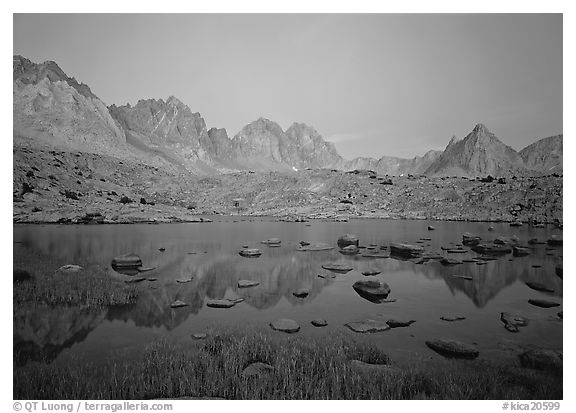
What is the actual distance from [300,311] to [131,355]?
16.6ft

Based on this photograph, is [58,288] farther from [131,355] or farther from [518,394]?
[518,394]

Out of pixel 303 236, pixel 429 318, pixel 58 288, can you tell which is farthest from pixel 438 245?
pixel 58 288

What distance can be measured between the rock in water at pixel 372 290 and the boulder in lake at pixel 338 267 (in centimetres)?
323

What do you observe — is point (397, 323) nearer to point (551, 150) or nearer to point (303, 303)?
point (303, 303)

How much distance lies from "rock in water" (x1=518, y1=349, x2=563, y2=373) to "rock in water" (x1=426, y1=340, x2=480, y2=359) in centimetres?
92

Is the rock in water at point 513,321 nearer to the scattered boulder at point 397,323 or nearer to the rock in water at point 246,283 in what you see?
the scattered boulder at point 397,323

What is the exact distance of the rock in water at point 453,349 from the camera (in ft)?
24.1

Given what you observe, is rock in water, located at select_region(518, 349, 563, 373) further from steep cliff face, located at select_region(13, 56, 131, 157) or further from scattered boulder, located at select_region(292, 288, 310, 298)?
steep cliff face, located at select_region(13, 56, 131, 157)

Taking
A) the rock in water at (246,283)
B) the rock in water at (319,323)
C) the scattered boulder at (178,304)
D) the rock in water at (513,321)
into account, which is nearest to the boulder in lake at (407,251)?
the rock in water at (513,321)

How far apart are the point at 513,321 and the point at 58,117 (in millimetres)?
122158

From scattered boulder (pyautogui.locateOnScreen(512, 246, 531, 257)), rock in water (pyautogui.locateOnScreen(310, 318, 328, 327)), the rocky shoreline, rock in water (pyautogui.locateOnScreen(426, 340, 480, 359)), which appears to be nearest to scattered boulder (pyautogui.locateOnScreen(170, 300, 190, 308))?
rock in water (pyautogui.locateOnScreen(310, 318, 328, 327))

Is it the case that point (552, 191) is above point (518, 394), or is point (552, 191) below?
above

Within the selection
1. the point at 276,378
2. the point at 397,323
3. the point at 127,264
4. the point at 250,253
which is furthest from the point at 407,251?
the point at 276,378

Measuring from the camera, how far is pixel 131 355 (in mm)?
7066
